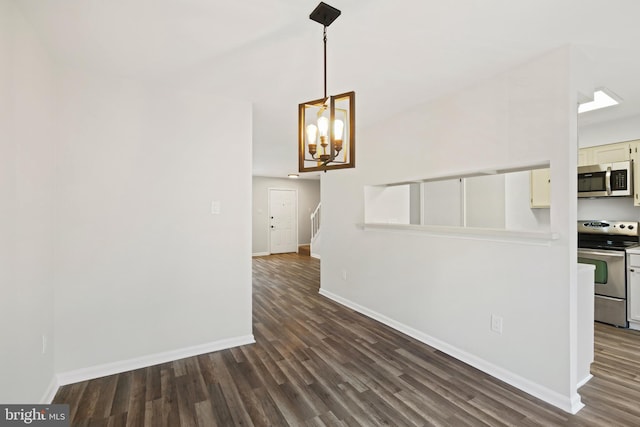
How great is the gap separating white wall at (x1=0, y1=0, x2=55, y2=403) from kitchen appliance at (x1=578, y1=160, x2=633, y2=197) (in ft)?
16.7

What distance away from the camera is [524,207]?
13.2ft

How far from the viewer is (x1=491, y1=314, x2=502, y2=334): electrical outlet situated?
91.3 inches

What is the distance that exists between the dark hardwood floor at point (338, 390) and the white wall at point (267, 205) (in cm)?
590

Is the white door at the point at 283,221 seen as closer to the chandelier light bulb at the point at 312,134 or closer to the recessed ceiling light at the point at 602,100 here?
the recessed ceiling light at the point at 602,100

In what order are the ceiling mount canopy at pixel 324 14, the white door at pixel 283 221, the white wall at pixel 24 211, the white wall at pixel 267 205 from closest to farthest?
the white wall at pixel 24 211 → the ceiling mount canopy at pixel 324 14 → the white wall at pixel 267 205 → the white door at pixel 283 221

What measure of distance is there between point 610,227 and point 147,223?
16.4 ft

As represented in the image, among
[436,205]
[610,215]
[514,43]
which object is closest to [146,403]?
[514,43]

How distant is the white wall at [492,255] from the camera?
1.96 metres

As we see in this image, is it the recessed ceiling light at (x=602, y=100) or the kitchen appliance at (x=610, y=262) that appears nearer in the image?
the recessed ceiling light at (x=602, y=100)

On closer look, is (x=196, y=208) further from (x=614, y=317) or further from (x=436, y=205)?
(x=614, y=317)

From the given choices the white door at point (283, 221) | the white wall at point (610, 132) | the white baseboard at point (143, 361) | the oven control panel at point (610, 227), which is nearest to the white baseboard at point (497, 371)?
the white baseboard at point (143, 361)

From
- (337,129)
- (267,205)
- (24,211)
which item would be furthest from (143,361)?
(267,205)

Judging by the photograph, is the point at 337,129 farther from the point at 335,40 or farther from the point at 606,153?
the point at 606,153

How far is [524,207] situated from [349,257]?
246cm
